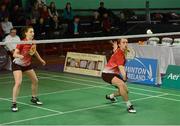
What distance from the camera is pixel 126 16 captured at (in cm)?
2498

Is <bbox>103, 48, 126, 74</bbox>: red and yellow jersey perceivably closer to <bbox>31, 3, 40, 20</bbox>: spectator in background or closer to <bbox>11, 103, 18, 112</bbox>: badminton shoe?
<bbox>11, 103, 18, 112</bbox>: badminton shoe

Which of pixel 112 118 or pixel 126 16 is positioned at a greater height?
pixel 126 16

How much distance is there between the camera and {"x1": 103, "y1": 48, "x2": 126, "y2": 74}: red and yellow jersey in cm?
985

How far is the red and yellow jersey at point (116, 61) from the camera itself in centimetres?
985

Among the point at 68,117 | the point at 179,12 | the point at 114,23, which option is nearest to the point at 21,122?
the point at 68,117

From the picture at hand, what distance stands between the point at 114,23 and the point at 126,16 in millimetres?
1420

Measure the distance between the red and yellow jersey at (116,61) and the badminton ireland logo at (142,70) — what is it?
350 cm

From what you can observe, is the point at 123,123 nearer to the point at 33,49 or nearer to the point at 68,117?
the point at 68,117

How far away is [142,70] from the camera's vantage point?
13602 mm

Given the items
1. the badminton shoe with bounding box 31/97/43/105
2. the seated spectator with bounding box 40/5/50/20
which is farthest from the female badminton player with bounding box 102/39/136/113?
the seated spectator with bounding box 40/5/50/20

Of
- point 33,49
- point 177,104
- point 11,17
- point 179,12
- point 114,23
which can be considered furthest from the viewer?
point 179,12

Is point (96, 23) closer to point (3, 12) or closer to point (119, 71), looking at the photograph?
point (3, 12)

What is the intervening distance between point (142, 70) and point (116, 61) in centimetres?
383

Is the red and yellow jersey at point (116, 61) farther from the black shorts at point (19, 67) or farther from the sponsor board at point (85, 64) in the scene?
the sponsor board at point (85, 64)
